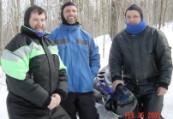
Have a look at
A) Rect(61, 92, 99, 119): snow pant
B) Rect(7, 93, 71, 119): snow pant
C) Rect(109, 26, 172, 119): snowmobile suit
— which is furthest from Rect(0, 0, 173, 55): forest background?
Rect(7, 93, 71, 119): snow pant

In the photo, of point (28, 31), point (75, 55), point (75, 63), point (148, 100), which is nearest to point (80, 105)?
point (75, 63)

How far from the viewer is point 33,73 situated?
2.88 metres

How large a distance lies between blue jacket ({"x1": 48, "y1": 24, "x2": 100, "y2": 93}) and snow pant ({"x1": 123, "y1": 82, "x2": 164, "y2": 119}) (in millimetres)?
602

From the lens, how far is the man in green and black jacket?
9.11ft

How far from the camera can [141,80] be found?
11.6ft

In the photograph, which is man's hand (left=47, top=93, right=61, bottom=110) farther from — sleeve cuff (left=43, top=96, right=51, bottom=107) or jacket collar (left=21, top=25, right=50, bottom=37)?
jacket collar (left=21, top=25, right=50, bottom=37)

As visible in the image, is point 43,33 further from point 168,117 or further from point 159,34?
point 168,117

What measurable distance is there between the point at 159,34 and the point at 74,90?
134cm

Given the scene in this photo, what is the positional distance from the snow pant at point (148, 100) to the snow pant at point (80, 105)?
0.59 meters

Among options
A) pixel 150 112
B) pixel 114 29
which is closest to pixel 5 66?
pixel 150 112

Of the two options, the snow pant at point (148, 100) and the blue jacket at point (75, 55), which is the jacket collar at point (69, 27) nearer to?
the blue jacket at point (75, 55)

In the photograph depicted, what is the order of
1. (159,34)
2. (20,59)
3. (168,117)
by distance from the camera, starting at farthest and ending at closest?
(168,117)
(159,34)
(20,59)

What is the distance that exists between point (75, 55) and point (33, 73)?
1014 millimetres

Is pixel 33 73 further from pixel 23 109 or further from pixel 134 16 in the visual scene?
pixel 134 16
